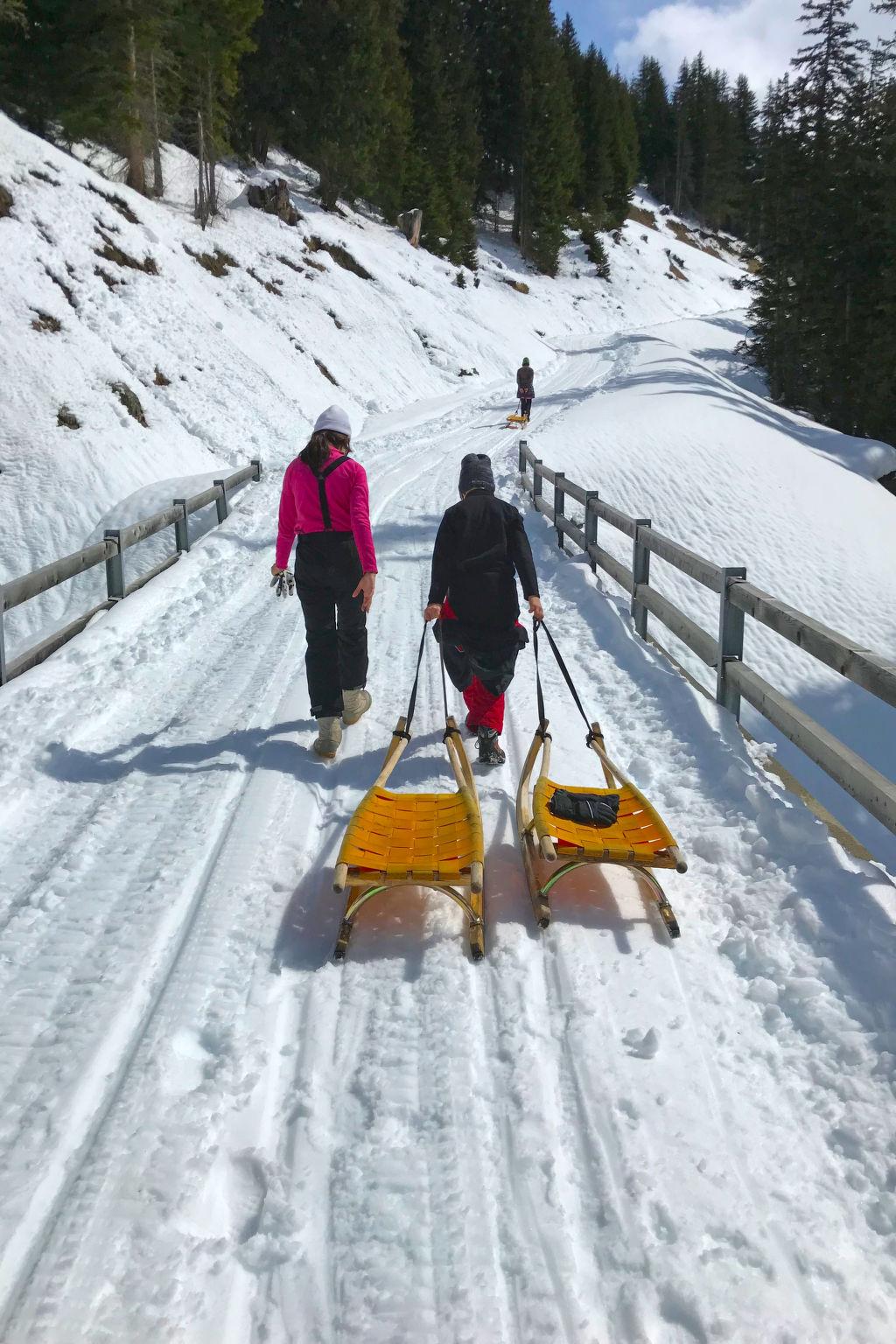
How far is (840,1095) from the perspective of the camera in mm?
2814

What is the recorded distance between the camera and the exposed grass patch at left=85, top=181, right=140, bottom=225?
20062 millimetres

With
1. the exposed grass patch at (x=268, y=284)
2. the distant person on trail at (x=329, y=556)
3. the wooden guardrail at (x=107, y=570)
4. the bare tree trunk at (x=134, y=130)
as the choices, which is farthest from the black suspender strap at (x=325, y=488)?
the exposed grass patch at (x=268, y=284)

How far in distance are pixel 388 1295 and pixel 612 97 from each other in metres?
88.9

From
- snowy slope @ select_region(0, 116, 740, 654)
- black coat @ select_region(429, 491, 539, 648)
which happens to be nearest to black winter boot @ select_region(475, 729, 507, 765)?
black coat @ select_region(429, 491, 539, 648)

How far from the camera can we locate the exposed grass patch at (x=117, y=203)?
2006cm

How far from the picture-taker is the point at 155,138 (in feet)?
82.5

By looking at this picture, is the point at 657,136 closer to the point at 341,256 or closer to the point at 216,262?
the point at 341,256

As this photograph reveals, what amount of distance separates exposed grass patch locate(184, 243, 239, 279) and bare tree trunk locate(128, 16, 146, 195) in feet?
9.08

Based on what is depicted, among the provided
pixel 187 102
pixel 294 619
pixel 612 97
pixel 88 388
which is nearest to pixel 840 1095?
pixel 294 619

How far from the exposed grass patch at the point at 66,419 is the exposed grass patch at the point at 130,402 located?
115 centimetres

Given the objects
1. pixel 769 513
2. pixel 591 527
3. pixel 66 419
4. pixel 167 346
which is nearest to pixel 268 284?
pixel 167 346

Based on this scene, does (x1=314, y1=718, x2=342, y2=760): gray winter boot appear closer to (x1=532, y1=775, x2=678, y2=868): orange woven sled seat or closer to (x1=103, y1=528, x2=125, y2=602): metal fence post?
(x1=532, y1=775, x2=678, y2=868): orange woven sled seat

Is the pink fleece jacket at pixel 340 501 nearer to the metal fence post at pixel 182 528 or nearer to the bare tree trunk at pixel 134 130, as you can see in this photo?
the metal fence post at pixel 182 528

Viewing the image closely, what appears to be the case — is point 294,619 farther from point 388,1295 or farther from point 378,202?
point 378,202
